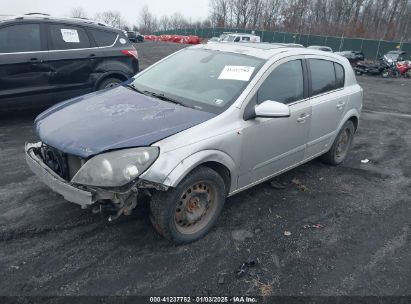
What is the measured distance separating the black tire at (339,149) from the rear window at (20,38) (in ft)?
16.6

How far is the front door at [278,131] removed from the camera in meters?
3.47

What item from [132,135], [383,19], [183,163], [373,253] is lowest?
[373,253]

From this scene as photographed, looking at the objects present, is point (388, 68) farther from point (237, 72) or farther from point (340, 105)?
point (237, 72)

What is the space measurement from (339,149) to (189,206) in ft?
10.4

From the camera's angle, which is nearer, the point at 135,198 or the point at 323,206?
the point at 135,198

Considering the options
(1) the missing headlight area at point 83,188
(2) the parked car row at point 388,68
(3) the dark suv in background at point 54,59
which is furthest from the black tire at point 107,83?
(2) the parked car row at point 388,68

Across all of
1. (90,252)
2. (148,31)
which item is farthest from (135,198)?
(148,31)

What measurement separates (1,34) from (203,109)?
4.25 meters

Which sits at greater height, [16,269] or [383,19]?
[383,19]

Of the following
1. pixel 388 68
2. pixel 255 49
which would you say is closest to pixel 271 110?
pixel 255 49

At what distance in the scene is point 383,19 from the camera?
57312 millimetres

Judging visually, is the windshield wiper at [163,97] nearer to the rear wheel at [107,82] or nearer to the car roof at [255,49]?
the car roof at [255,49]

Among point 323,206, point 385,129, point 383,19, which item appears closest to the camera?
point 323,206

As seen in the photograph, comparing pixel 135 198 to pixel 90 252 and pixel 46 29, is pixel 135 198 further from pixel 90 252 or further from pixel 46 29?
pixel 46 29
